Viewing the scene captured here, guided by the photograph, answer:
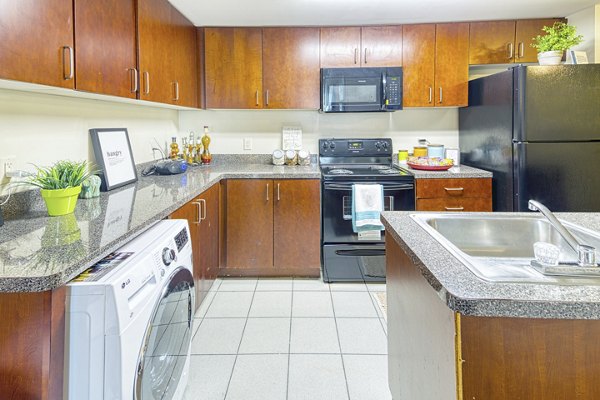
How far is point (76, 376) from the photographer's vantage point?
1.08 metres

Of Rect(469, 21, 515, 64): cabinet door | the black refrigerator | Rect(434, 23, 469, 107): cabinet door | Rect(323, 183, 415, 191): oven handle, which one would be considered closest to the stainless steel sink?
the black refrigerator

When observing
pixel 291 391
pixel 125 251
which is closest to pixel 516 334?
pixel 125 251

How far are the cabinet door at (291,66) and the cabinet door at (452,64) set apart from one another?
98 cm

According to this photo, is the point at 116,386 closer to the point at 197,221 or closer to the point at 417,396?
the point at 417,396

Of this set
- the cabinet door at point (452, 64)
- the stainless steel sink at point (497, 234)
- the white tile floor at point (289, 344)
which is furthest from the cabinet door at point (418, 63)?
the stainless steel sink at point (497, 234)

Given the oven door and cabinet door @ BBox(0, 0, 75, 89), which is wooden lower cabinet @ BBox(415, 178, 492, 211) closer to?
the oven door

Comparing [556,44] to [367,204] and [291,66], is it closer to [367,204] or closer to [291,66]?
[367,204]

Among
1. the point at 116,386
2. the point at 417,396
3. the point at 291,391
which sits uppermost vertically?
the point at 116,386

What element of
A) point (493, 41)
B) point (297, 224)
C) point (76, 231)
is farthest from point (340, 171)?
point (76, 231)

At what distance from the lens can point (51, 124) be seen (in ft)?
6.77

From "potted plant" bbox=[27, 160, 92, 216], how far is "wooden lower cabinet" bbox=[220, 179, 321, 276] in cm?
152

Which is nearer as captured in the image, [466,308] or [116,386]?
[466,308]

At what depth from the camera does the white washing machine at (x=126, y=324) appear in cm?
108

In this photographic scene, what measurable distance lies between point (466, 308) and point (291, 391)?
1334mm
